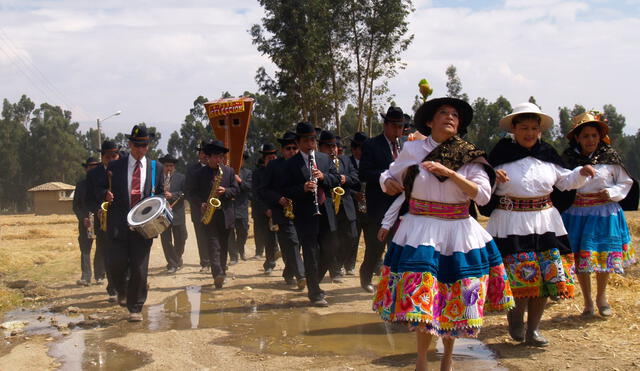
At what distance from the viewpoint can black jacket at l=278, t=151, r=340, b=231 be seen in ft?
29.7

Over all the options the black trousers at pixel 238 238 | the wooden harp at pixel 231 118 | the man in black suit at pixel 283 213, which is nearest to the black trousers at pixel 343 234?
the man in black suit at pixel 283 213

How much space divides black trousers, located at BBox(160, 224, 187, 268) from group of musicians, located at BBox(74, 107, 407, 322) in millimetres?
1548

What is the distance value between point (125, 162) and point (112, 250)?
112cm

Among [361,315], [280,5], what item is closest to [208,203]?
[361,315]

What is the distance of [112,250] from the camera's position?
8734mm

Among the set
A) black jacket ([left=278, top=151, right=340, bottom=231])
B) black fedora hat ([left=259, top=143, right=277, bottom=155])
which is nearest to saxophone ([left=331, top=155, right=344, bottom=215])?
black jacket ([left=278, top=151, right=340, bottom=231])

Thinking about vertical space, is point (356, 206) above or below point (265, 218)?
above

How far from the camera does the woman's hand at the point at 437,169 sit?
5.00m

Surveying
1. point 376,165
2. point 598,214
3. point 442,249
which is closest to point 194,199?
point 376,165

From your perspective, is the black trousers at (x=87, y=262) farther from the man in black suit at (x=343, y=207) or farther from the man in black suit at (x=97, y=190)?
the man in black suit at (x=343, y=207)

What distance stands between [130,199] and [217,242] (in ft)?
7.18

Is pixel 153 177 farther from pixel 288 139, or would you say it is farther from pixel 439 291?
pixel 439 291

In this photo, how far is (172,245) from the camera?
13367mm

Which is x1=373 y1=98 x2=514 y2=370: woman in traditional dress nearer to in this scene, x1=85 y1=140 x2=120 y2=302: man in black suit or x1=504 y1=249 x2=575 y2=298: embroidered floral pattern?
x1=504 y1=249 x2=575 y2=298: embroidered floral pattern
